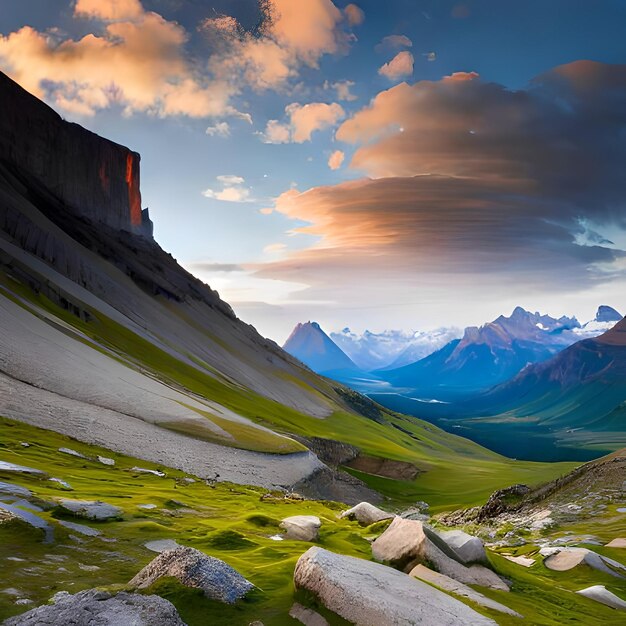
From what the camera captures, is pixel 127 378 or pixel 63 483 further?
pixel 127 378

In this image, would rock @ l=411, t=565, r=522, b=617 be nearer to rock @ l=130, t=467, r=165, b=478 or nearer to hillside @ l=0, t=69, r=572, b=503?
rock @ l=130, t=467, r=165, b=478

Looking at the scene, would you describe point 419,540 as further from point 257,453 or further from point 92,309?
point 92,309

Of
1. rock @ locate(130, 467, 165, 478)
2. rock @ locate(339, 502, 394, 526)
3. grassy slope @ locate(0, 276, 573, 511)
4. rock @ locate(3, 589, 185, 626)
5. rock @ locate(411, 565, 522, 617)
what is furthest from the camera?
grassy slope @ locate(0, 276, 573, 511)

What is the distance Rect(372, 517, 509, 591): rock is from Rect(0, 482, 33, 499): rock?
1661cm

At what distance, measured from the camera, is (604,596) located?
24.0 meters

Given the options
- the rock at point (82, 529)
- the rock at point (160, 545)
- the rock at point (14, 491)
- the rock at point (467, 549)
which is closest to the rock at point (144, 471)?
the rock at point (14, 491)

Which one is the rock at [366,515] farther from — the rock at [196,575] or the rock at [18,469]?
the rock at [196,575]

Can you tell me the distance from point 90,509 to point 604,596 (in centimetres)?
2486

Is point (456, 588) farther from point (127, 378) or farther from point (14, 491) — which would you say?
point (127, 378)

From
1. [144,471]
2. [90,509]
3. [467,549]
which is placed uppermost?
[467,549]

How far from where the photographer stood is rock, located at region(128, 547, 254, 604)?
14.2 metres

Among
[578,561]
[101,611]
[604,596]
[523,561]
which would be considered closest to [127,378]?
[523,561]

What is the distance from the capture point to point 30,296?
104312mm

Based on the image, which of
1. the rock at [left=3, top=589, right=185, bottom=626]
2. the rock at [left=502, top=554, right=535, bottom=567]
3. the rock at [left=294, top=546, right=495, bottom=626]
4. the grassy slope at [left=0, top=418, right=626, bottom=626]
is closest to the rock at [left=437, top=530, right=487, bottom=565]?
the grassy slope at [left=0, top=418, right=626, bottom=626]
